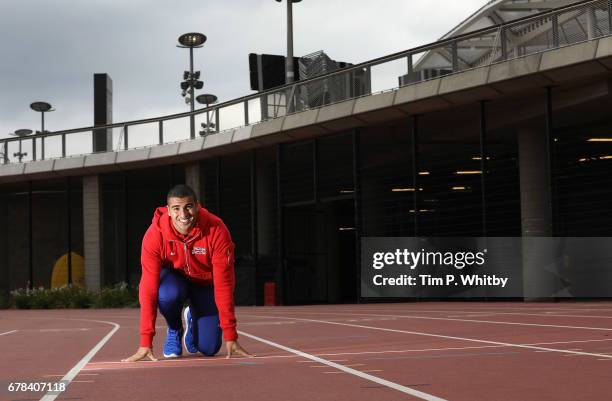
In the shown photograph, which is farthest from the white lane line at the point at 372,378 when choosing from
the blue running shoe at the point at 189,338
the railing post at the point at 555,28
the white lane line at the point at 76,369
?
the railing post at the point at 555,28

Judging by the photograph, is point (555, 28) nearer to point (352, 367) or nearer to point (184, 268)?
point (184, 268)

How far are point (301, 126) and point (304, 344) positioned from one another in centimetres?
1739

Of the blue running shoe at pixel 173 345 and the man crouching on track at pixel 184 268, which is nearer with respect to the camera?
the man crouching on track at pixel 184 268

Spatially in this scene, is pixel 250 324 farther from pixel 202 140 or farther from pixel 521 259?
pixel 202 140

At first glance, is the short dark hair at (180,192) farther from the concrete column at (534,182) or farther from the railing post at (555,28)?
the concrete column at (534,182)

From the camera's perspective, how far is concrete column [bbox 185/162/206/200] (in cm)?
3544

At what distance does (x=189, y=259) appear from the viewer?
29.5ft

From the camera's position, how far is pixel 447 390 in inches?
255

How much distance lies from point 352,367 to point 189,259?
183 cm

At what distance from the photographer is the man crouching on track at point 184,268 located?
8.81 m

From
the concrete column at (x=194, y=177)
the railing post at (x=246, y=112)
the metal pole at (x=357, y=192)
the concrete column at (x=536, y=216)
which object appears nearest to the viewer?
the concrete column at (x=536, y=216)

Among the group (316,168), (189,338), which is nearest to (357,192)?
(316,168)

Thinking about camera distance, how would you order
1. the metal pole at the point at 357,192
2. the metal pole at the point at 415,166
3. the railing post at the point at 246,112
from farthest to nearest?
1. the railing post at the point at 246,112
2. the metal pole at the point at 357,192
3. the metal pole at the point at 415,166

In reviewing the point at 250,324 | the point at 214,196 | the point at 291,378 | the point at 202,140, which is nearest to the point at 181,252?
the point at 291,378
